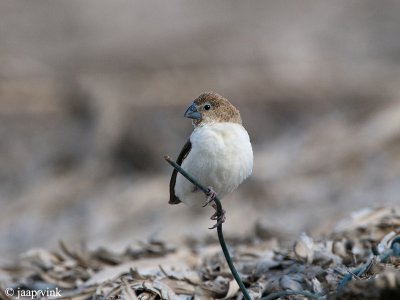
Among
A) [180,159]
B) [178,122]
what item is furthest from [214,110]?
[178,122]

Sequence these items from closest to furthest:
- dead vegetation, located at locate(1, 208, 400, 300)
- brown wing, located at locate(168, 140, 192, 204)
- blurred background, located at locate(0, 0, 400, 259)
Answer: brown wing, located at locate(168, 140, 192, 204) < dead vegetation, located at locate(1, 208, 400, 300) < blurred background, located at locate(0, 0, 400, 259)

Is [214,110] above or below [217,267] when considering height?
above

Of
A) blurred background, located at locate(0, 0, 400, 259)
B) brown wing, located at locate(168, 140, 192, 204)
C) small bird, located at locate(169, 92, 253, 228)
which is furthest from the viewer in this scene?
blurred background, located at locate(0, 0, 400, 259)

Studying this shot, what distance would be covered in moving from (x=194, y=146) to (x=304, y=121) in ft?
28.7

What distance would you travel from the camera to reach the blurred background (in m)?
10.1

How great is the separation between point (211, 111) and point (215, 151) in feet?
1.20

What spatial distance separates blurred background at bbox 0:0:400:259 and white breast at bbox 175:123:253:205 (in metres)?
2.97

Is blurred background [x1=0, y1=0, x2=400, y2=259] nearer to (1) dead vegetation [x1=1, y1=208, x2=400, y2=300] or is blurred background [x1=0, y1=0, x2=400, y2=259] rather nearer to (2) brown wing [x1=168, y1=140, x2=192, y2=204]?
(1) dead vegetation [x1=1, y1=208, x2=400, y2=300]

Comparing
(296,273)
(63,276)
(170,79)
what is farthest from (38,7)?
(296,273)

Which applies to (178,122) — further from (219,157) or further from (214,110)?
(219,157)

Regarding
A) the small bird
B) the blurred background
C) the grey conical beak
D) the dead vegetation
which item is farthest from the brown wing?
Answer: the blurred background

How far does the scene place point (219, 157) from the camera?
14.3ft

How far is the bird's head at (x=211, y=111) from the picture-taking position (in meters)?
4.64

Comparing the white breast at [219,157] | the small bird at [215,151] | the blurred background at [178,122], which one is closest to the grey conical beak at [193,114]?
the small bird at [215,151]
